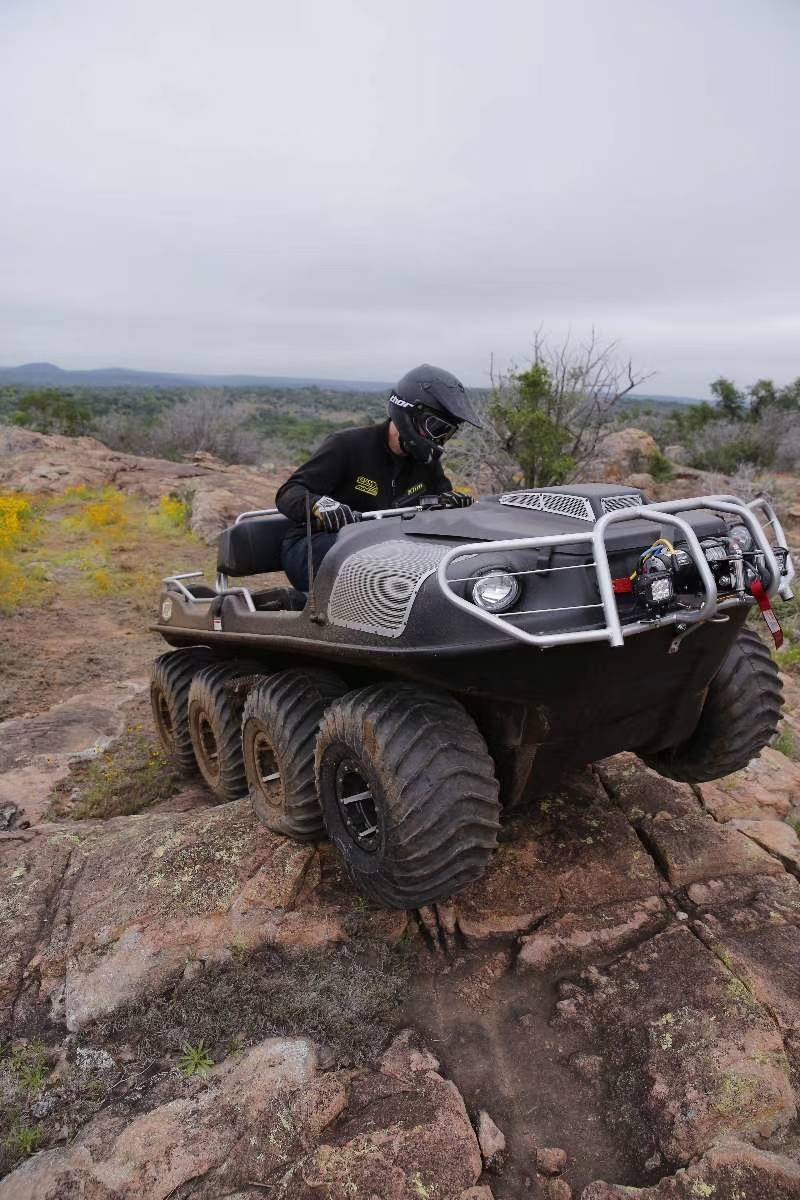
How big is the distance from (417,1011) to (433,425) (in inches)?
92.4

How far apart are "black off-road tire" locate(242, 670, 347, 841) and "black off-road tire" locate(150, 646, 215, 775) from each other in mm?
1604

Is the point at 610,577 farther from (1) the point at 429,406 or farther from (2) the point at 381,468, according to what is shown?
(2) the point at 381,468

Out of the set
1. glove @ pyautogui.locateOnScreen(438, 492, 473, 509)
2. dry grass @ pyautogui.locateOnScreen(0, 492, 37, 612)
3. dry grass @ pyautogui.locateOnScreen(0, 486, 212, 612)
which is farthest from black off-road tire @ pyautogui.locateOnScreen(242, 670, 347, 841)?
dry grass @ pyautogui.locateOnScreen(0, 492, 37, 612)

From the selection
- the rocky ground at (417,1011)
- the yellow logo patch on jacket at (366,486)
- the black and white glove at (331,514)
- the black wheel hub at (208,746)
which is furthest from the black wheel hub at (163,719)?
the black and white glove at (331,514)

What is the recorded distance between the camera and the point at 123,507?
15.6m

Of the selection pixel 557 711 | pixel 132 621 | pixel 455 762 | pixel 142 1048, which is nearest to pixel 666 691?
pixel 557 711

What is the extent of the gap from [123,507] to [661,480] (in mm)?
12047

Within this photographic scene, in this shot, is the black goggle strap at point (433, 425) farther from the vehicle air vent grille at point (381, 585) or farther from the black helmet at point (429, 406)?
the vehicle air vent grille at point (381, 585)

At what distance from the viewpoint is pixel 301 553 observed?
13.2ft

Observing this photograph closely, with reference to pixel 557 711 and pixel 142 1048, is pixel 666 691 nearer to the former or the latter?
pixel 557 711

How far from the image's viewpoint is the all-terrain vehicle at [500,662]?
2.42 meters

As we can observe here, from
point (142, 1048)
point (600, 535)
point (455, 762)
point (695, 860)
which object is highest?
point (600, 535)

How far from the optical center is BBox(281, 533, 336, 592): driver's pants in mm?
3885

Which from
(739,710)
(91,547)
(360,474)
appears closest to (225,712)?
(360,474)
